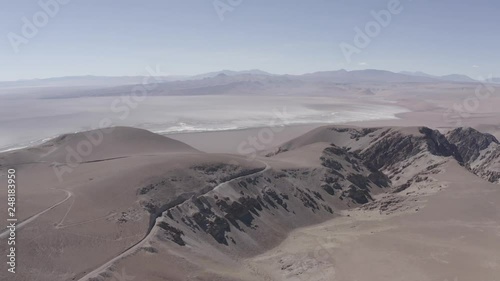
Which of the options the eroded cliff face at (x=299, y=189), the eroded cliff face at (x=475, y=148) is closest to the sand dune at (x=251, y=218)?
the eroded cliff face at (x=299, y=189)

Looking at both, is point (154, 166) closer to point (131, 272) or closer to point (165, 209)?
point (165, 209)

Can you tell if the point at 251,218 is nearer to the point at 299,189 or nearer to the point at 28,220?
the point at 299,189

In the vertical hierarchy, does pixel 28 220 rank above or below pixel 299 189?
above

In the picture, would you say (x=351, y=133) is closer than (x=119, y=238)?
No

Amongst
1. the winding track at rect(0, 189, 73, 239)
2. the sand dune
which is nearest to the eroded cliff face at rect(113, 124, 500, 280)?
the sand dune

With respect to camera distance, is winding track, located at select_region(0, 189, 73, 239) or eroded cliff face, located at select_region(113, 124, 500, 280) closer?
winding track, located at select_region(0, 189, 73, 239)

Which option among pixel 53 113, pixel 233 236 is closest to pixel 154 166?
pixel 233 236

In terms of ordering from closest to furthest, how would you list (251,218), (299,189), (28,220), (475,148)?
(28,220), (251,218), (299,189), (475,148)

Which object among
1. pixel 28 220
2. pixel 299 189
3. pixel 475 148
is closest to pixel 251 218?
pixel 299 189

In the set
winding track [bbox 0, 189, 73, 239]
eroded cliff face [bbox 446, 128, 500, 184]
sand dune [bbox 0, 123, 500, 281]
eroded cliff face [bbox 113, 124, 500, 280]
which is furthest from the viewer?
eroded cliff face [bbox 446, 128, 500, 184]

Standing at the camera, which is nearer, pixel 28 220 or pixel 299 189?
pixel 28 220

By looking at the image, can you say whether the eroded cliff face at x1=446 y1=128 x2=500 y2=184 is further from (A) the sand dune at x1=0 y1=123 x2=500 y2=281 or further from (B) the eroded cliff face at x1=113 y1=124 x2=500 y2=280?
(A) the sand dune at x1=0 y1=123 x2=500 y2=281
